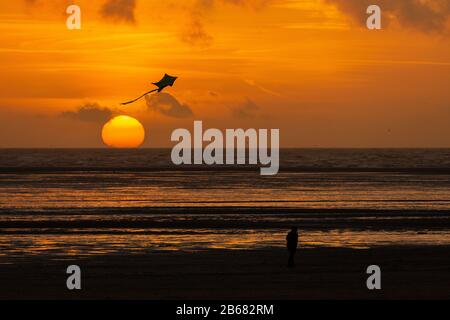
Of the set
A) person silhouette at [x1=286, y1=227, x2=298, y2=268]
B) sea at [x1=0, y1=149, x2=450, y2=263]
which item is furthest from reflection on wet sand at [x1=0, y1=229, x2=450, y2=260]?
person silhouette at [x1=286, y1=227, x2=298, y2=268]

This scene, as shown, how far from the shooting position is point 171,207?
57562 millimetres

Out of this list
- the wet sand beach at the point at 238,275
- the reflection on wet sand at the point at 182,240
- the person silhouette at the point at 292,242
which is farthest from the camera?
the reflection on wet sand at the point at 182,240

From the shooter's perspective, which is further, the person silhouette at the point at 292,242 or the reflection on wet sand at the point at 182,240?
the reflection on wet sand at the point at 182,240

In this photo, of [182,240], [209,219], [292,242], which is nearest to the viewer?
[292,242]

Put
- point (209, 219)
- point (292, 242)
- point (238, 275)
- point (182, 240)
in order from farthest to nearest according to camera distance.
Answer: point (209, 219) < point (182, 240) < point (292, 242) < point (238, 275)

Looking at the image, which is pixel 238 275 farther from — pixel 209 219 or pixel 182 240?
pixel 209 219

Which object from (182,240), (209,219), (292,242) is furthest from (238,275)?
(209,219)

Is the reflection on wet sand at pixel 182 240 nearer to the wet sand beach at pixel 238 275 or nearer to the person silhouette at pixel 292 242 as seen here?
the wet sand beach at pixel 238 275

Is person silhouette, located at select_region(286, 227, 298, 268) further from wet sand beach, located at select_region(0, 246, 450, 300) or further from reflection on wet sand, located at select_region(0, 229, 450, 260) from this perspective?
reflection on wet sand, located at select_region(0, 229, 450, 260)

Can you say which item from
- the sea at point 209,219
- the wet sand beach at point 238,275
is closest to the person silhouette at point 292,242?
the wet sand beach at point 238,275

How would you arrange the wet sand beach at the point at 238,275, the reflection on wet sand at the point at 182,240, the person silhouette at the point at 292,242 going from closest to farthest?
the wet sand beach at the point at 238,275 < the person silhouette at the point at 292,242 < the reflection on wet sand at the point at 182,240

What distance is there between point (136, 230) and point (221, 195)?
27.3 metres
